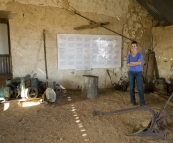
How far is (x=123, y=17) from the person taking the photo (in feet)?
17.0

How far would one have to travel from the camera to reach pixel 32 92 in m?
4.03

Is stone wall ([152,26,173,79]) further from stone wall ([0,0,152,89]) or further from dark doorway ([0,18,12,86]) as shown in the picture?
dark doorway ([0,18,12,86])

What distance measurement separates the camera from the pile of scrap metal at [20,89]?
391 centimetres

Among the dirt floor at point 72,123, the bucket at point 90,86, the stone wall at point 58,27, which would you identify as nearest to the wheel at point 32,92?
the dirt floor at point 72,123

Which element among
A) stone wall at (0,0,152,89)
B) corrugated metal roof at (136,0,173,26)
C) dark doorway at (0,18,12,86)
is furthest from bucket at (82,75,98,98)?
dark doorway at (0,18,12,86)

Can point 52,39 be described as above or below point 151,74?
above

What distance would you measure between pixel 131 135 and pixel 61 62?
3.01 metres

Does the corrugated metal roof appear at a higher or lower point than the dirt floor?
higher

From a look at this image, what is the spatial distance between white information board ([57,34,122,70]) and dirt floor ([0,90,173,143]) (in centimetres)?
134

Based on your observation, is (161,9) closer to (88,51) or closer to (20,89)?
(88,51)

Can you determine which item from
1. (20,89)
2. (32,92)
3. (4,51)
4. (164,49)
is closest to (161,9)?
(164,49)

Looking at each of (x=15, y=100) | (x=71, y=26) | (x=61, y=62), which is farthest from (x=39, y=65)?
(x=71, y=26)

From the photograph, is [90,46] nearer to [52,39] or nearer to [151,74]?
[52,39]

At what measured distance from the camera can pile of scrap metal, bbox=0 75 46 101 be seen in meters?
3.91
